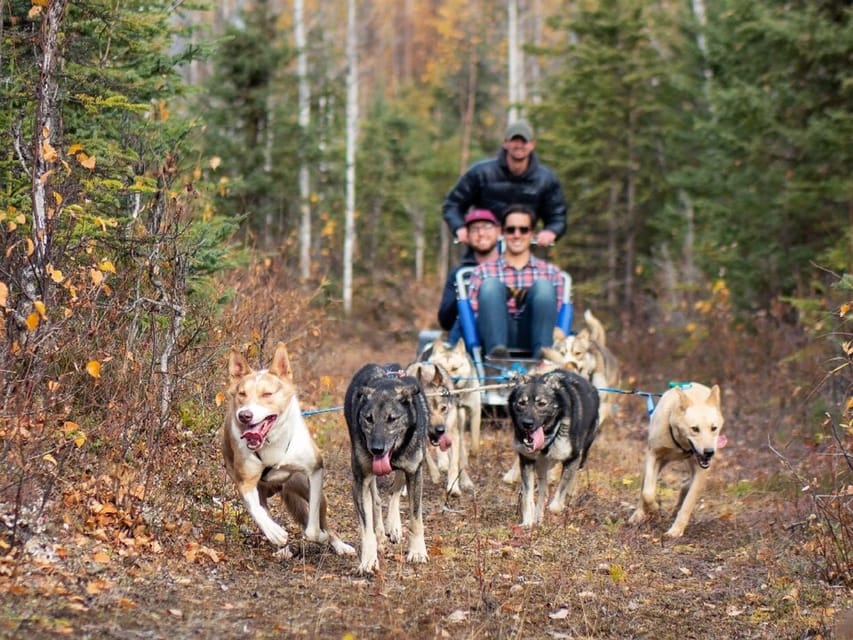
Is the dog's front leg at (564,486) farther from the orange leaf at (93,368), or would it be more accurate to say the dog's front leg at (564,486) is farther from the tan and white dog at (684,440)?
the orange leaf at (93,368)

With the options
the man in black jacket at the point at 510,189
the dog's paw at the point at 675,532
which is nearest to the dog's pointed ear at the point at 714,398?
the dog's paw at the point at 675,532

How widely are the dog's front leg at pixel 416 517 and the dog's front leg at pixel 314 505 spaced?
20.7 inches

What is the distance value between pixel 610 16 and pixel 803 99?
791 cm

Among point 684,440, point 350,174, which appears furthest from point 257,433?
point 350,174

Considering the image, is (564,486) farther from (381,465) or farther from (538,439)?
(381,465)

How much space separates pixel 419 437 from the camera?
6.02 metres

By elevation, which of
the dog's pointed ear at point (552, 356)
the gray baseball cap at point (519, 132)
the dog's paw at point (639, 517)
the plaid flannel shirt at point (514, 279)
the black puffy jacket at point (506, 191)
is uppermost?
the gray baseball cap at point (519, 132)

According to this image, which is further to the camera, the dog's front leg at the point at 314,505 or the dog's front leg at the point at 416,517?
the dog's front leg at the point at 416,517

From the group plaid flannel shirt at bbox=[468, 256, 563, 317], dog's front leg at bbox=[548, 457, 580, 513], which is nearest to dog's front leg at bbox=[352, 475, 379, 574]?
dog's front leg at bbox=[548, 457, 580, 513]

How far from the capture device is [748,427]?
38.6ft

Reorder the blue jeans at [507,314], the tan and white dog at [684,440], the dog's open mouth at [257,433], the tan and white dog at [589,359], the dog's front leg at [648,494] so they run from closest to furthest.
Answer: the dog's open mouth at [257,433], the tan and white dog at [684,440], the dog's front leg at [648,494], the tan and white dog at [589,359], the blue jeans at [507,314]

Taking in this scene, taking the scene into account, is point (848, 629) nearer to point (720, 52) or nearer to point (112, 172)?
point (112, 172)

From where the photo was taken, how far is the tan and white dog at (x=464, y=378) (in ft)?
30.1

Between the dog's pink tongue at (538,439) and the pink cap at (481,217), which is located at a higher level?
the pink cap at (481,217)
